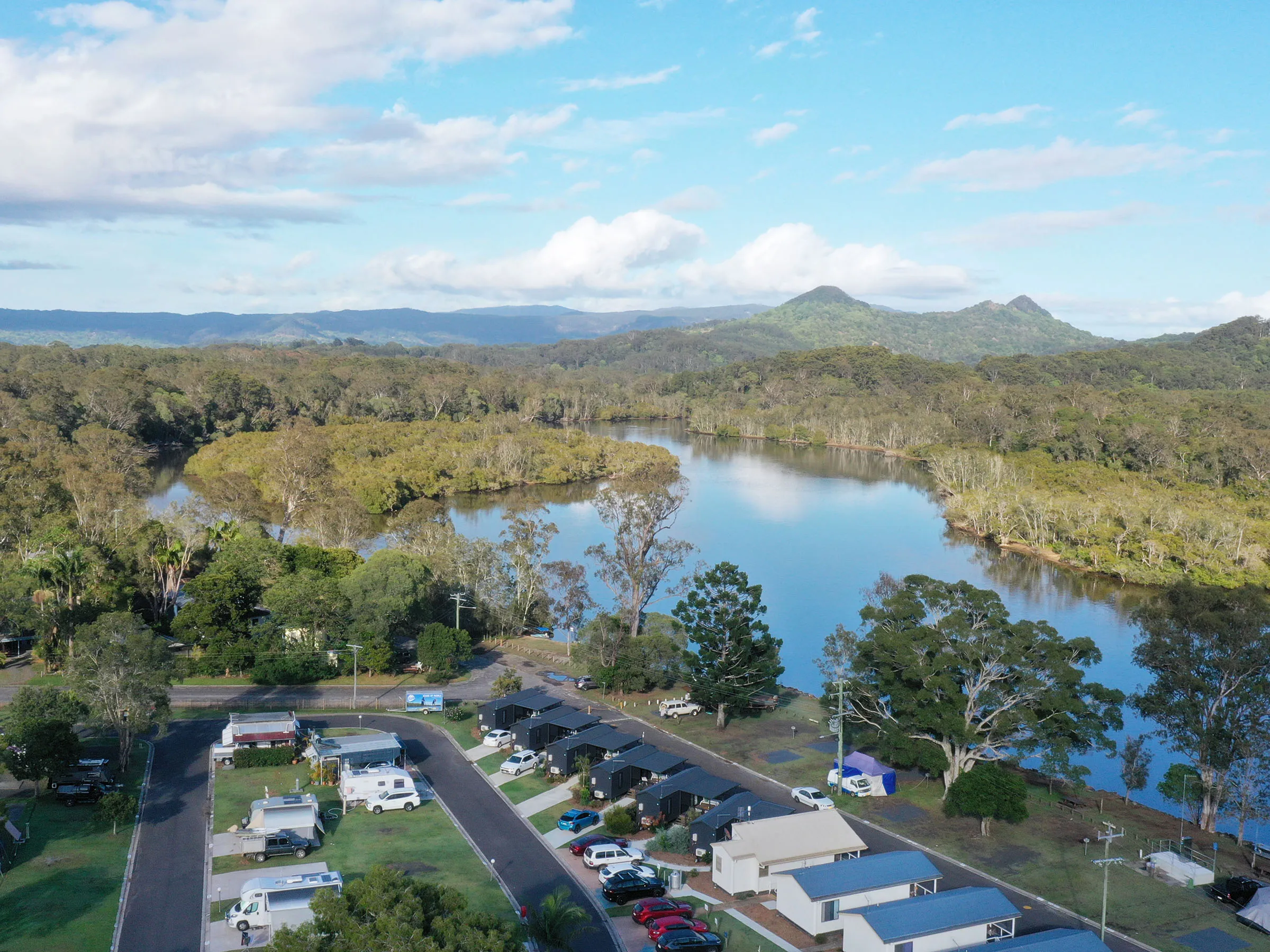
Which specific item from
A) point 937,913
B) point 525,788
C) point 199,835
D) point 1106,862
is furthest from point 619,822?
point 1106,862

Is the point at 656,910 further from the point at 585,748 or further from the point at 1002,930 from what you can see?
the point at 585,748

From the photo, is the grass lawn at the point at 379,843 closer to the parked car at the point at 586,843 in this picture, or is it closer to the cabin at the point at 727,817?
the parked car at the point at 586,843

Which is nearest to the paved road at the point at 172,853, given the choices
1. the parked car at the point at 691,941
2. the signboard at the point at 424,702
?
the signboard at the point at 424,702

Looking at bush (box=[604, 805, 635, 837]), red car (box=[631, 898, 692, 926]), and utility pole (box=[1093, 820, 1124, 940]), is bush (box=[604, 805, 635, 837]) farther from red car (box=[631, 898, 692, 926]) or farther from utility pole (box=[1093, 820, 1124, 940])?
utility pole (box=[1093, 820, 1124, 940])

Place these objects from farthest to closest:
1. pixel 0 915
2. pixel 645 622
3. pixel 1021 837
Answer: pixel 645 622
pixel 1021 837
pixel 0 915

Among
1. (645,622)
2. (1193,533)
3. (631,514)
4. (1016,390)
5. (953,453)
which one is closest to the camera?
(645,622)

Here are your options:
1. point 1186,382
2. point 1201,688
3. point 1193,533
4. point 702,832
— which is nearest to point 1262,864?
point 1201,688

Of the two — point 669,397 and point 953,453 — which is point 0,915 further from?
point 669,397
